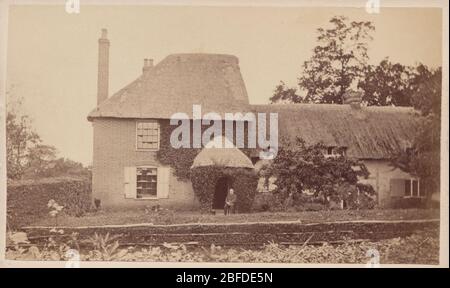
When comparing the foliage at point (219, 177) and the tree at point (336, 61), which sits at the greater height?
the tree at point (336, 61)

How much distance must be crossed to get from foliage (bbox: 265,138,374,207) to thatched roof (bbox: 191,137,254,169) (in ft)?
0.81

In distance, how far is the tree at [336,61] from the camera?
5.74 m

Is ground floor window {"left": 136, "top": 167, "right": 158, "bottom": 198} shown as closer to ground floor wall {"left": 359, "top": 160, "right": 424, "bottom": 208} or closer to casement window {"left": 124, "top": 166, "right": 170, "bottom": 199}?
casement window {"left": 124, "top": 166, "right": 170, "bottom": 199}

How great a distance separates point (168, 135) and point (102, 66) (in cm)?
84

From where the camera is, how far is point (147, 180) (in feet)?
19.0

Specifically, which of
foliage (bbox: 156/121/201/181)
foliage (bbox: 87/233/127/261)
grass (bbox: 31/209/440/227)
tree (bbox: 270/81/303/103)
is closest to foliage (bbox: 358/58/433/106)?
tree (bbox: 270/81/303/103)

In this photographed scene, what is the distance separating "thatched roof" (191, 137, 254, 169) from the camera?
5734 mm

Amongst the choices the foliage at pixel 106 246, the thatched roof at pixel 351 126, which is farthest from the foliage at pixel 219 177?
the foliage at pixel 106 246

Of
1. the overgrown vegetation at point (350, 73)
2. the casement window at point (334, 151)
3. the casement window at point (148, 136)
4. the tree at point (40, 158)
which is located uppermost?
the overgrown vegetation at point (350, 73)

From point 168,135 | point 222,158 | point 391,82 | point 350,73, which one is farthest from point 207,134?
point 391,82

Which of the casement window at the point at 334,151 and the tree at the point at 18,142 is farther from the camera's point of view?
the casement window at the point at 334,151

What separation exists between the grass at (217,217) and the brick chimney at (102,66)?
1.03m

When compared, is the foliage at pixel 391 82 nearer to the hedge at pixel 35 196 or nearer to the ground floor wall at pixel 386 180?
the ground floor wall at pixel 386 180
